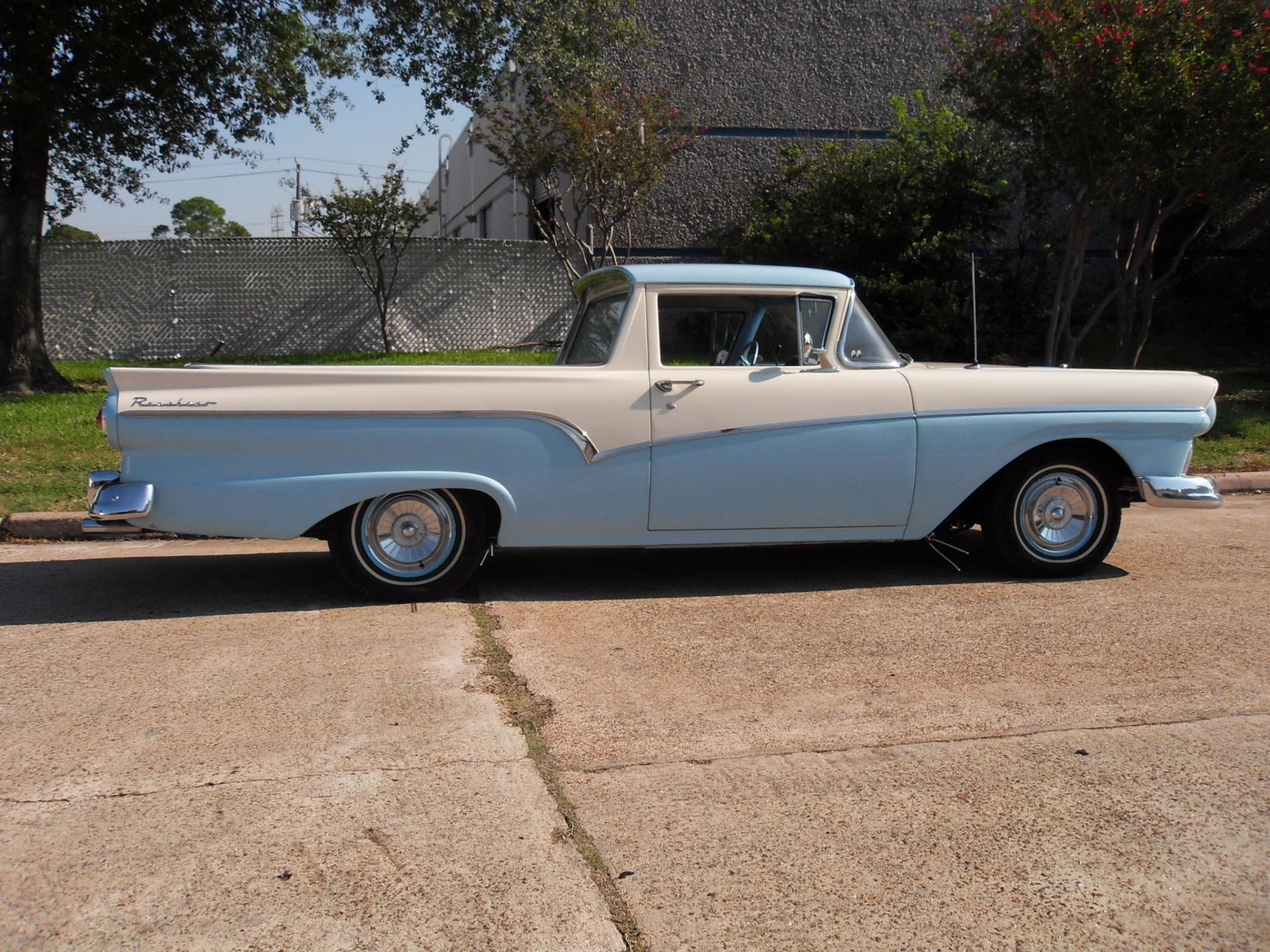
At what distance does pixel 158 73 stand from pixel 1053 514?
12.1 metres

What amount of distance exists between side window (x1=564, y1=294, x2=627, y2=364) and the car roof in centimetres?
16

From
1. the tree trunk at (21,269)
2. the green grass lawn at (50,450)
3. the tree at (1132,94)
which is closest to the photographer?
the green grass lawn at (50,450)

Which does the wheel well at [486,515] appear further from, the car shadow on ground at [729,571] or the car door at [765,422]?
the car door at [765,422]

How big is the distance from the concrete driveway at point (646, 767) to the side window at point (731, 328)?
1.22m

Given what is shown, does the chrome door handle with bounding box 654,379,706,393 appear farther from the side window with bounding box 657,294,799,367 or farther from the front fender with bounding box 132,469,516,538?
the front fender with bounding box 132,469,516,538

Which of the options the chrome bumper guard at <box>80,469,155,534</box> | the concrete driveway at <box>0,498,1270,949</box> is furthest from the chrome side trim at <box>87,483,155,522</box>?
the concrete driveway at <box>0,498,1270,949</box>

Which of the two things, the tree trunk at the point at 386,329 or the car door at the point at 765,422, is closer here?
the car door at the point at 765,422

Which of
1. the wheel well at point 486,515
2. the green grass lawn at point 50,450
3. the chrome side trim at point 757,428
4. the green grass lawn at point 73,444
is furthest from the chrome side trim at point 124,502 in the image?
the green grass lawn at point 73,444

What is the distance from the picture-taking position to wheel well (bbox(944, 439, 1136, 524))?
20.1 feet

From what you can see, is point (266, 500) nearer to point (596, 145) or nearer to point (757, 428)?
point (757, 428)

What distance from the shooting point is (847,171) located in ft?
56.3

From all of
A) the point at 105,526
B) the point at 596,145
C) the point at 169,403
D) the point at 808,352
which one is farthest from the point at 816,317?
the point at 596,145

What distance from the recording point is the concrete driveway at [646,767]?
9.35 feet

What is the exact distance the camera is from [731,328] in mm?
6031
